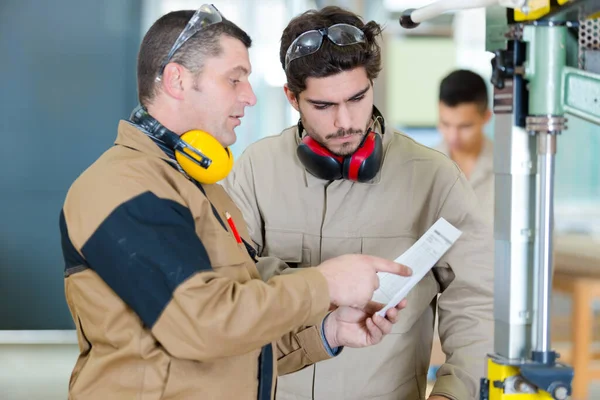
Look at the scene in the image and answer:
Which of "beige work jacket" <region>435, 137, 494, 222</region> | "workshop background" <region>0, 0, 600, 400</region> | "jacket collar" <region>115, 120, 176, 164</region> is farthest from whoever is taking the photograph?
"workshop background" <region>0, 0, 600, 400</region>

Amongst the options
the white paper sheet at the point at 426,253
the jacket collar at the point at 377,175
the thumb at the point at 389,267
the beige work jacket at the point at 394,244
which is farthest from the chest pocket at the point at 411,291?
the thumb at the point at 389,267

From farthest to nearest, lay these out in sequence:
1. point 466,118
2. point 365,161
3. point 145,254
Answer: point 466,118, point 365,161, point 145,254

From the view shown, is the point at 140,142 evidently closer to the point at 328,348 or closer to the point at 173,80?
the point at 173,80

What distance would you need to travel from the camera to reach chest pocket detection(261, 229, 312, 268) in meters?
2.04

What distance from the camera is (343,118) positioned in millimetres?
1942

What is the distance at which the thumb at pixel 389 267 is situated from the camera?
5.05 feet

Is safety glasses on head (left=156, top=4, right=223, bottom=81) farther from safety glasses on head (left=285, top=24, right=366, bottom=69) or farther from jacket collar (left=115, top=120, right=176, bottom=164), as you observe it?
safety glasses on head (left=285, top=24, right=366, bottom=69)

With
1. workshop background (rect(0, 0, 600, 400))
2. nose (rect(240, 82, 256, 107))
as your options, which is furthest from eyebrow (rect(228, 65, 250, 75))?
workshop background (rect(0, 0, 600, 400))

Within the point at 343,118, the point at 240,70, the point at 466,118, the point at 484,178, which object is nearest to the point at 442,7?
the point at 240,70

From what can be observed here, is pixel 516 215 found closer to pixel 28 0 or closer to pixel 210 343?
pixel 210 343

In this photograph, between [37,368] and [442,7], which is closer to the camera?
[442,7]

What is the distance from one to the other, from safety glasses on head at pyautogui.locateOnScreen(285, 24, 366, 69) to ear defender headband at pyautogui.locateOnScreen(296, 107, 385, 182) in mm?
226

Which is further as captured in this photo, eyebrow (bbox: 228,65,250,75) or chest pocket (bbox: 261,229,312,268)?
chest pocket (bbox: 261,229,312,268)

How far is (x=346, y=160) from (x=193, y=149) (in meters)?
0.53
